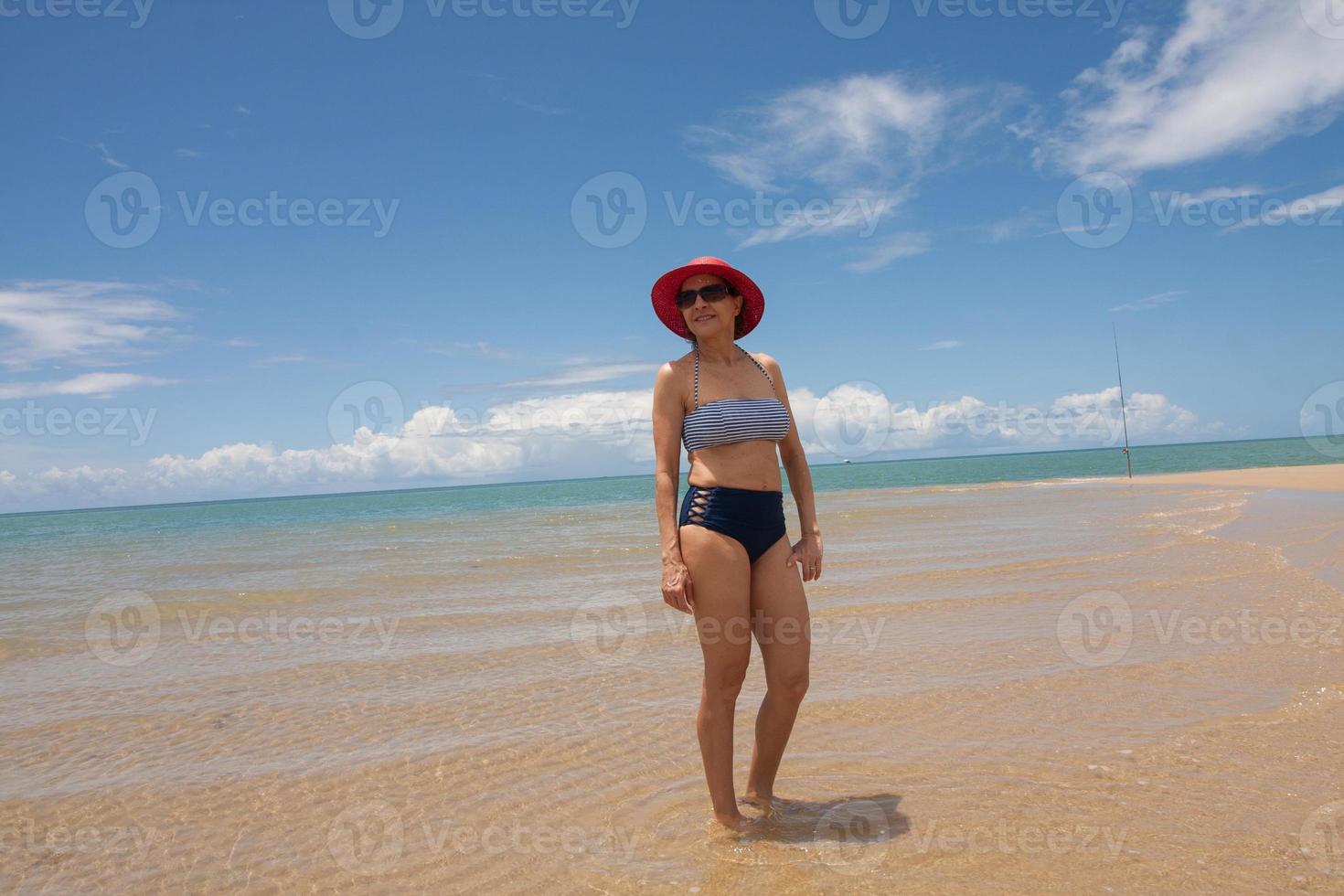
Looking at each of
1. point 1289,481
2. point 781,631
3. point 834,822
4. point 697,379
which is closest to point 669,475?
point 697,379

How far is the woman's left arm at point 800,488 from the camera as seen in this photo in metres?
3.58

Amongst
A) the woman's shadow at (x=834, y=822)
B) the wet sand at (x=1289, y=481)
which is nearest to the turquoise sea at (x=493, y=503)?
the woman's shadow at (x=834, y=822)

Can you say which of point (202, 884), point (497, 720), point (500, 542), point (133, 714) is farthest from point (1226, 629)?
point (500, 542)

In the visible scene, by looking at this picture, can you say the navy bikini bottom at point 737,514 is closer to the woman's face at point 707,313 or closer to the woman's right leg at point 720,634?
the woman's right leg at point 720,634

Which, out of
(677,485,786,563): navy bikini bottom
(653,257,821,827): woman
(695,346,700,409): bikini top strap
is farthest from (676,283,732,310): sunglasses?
(677,485,786,563): navy bikini bottom

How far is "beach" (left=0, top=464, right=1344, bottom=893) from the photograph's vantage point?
3102 mm

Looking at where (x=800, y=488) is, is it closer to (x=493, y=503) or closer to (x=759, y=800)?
(x=759, y=800)

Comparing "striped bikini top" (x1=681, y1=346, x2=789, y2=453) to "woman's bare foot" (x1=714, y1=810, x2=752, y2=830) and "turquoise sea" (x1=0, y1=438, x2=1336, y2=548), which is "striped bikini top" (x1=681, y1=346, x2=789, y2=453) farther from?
"turquoise sea" (x1=0, y1=438, x2=1336, y2=548)

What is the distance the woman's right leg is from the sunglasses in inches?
39.6

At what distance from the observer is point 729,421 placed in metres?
3.38

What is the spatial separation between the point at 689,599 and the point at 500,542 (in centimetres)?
1614

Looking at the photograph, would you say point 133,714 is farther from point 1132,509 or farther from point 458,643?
point 1132,509

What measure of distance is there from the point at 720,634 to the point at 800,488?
0.91 metres

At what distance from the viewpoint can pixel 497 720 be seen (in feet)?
16.5
